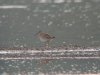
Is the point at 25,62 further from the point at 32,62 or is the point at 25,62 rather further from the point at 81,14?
the point at 81,14

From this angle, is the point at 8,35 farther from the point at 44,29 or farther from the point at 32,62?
the point at 32,62

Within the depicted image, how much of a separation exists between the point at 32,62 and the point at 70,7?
12.9 ft

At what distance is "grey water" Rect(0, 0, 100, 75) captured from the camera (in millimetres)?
2072

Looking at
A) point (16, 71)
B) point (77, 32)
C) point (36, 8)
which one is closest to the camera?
point (16, 71)

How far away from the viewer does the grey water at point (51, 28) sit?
2072 mm

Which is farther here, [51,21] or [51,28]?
[51,21]

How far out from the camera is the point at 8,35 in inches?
144

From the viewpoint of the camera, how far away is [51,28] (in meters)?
4.11

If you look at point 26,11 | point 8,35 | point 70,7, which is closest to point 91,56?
point 8,35

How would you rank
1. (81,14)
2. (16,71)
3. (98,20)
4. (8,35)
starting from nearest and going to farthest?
(16,71) → (8,35) → (98,20) → (81,14)

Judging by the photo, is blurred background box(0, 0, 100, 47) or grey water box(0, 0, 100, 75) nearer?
grey water box(0, 0, 100, 75)

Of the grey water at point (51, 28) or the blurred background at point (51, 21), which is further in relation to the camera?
the blurred background at point (51, 21)

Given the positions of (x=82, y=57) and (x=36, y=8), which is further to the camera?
(x=36, y=8)

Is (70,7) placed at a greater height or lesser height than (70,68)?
lesser
